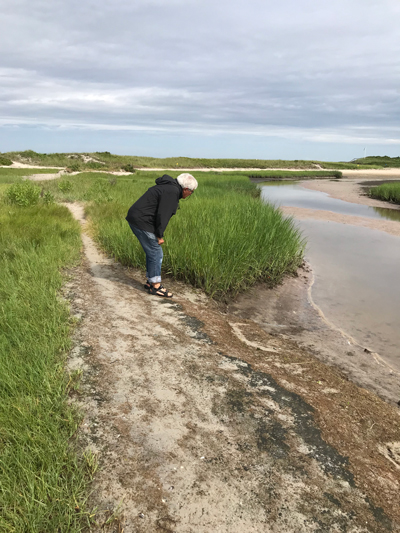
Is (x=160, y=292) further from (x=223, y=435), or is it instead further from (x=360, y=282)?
(x=360, y=282)

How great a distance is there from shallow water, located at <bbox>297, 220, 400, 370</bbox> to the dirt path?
1.88m

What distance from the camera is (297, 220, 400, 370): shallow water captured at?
18.4 feet

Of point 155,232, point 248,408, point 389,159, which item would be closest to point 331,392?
point 248,408

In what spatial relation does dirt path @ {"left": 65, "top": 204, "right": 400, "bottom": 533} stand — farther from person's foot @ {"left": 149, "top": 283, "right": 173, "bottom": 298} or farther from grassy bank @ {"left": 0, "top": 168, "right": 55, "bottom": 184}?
grassy bank @ {"left": 0, "top": 168, "right": 55, "bottom": 184}

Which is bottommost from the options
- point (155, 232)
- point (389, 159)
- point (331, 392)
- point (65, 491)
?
point (331, 392)

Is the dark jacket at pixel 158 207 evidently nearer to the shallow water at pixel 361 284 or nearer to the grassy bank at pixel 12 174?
the shallow water at pixel 361 284

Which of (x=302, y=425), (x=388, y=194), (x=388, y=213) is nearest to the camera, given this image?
(x=302, y=425)

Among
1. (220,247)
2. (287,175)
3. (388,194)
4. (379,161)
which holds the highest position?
(379,161)

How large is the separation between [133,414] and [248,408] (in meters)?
0.92

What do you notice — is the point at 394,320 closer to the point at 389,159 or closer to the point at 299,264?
the point at 299,264

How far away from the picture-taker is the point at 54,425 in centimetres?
236

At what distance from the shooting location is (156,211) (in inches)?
193

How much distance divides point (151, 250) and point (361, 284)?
5133 mm

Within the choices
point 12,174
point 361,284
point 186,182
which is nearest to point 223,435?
point 186,182
